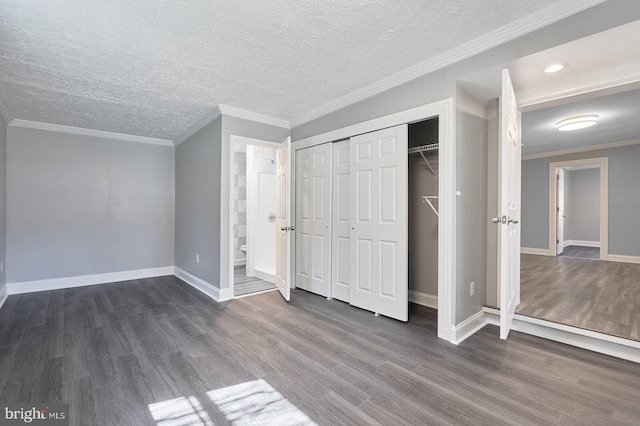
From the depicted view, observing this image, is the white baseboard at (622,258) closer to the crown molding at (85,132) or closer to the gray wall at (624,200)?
the gray wall at (624,200)

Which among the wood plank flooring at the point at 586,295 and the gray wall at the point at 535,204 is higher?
the gray wall at the point at 535,204

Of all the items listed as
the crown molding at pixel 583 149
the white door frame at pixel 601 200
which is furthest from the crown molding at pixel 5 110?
the white door frame at pixel 601 200

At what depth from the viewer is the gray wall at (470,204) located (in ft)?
8.66

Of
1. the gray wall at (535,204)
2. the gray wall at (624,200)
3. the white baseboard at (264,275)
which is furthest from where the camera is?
the gray wall at (535,204)

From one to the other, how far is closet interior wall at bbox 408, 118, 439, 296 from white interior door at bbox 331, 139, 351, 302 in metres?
0.81

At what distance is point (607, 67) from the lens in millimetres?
2232

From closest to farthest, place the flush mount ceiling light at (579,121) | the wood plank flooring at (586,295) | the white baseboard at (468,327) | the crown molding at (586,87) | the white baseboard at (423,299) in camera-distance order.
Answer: the crown molding at (586,87), the white baseboard at (468,327), the wood plank flooring at (586,295), the white baseboard at (423,299), the flush mount ceiling light at (579,121)

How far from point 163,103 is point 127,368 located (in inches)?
114

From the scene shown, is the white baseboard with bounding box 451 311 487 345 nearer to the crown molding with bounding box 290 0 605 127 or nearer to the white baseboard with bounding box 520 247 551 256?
the crown molding with bounding box 290 0 605 127

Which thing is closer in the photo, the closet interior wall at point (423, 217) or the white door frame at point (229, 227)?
the closet interior wall at point (423, 217)

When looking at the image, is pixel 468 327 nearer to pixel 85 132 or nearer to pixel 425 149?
pixel 425 149

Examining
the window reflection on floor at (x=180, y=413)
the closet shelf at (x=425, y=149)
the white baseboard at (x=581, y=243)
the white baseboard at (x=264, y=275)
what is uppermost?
the closet shelf at (x=425, y=149)

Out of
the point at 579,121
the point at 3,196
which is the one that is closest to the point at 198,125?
the point at 3,196

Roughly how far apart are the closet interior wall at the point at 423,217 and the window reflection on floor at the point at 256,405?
2304mm
